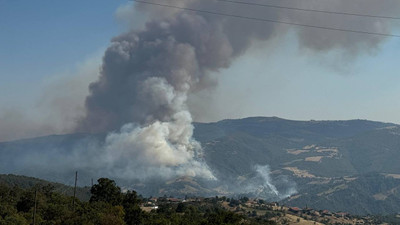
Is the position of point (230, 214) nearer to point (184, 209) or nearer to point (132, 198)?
point (132, 198)

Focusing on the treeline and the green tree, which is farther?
the green tree

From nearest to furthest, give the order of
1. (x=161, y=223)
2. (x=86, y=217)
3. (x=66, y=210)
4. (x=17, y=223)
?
1. (x=17, y=223)
2. (x=86, y=217)
3. (x=161, y=223)
4. (x=66, y=210)

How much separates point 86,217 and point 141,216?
25545 mm

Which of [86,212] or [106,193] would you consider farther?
[106,193]

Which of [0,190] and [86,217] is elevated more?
[0,190]

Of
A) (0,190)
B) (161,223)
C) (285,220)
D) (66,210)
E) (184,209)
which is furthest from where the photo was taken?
(285,220)

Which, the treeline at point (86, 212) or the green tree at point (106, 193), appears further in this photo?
the green tree at point (106, 193)

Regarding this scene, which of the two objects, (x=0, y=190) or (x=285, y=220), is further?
(x=285, y=220)

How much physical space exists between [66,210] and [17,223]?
74.2 feet

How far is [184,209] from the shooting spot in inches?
6427

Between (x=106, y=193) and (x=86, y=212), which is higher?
(x=106, y=193)

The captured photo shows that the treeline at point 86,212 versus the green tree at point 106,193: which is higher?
the green tree at point 106,193

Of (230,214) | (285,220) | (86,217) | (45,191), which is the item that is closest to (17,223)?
(86,217)

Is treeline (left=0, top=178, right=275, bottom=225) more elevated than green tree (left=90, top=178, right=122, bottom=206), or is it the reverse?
green tree (left=90, top=178, right=122, bottom=206)
